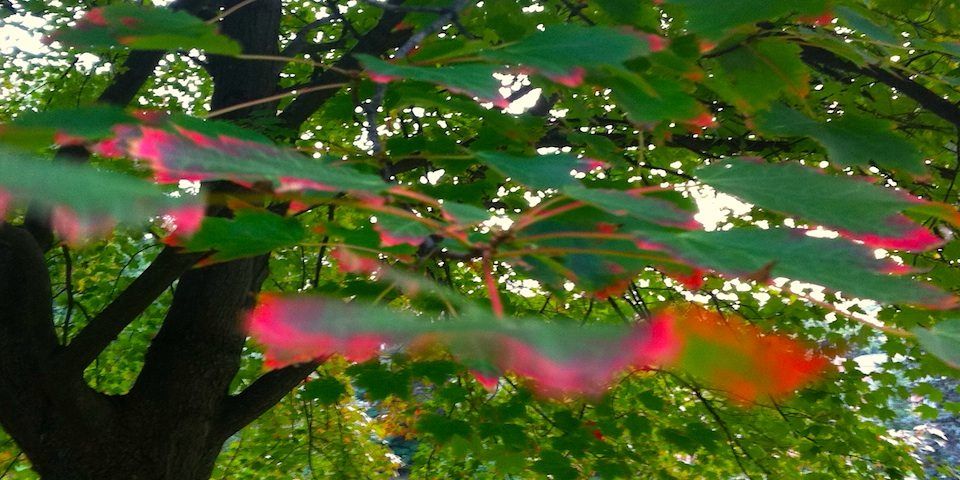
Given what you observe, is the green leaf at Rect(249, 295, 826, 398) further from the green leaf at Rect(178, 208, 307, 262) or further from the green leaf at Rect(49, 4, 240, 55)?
the green leaf at Rect(49, 4, 240, 55)

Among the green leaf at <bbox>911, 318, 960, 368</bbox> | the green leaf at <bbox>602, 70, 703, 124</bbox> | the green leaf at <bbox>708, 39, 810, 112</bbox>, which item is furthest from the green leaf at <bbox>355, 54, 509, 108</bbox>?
the green leaf at <bbox>708, 39, 810, 112</bbox>

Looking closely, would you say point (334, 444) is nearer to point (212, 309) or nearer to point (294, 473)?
point (294, 473)

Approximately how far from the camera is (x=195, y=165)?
409mm

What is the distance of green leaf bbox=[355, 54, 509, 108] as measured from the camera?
0.60 meters

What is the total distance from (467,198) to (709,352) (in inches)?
40.0

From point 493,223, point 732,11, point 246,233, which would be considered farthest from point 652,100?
point 246,233

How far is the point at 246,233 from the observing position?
0.61 m

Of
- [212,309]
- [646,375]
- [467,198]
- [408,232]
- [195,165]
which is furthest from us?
[646,375]

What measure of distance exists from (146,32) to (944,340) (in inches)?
25.9

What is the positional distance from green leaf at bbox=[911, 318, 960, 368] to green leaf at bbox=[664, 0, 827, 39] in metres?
0.34

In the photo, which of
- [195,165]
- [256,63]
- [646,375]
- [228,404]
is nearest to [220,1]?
[256,63]

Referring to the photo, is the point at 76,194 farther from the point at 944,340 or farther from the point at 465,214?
the point at 944,340

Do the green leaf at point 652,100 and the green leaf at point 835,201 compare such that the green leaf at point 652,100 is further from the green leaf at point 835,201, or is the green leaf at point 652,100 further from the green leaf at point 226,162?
the green leaf at point 226,162

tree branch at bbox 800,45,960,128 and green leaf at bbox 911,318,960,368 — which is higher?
tree branch at bbox 800,45,960,128
